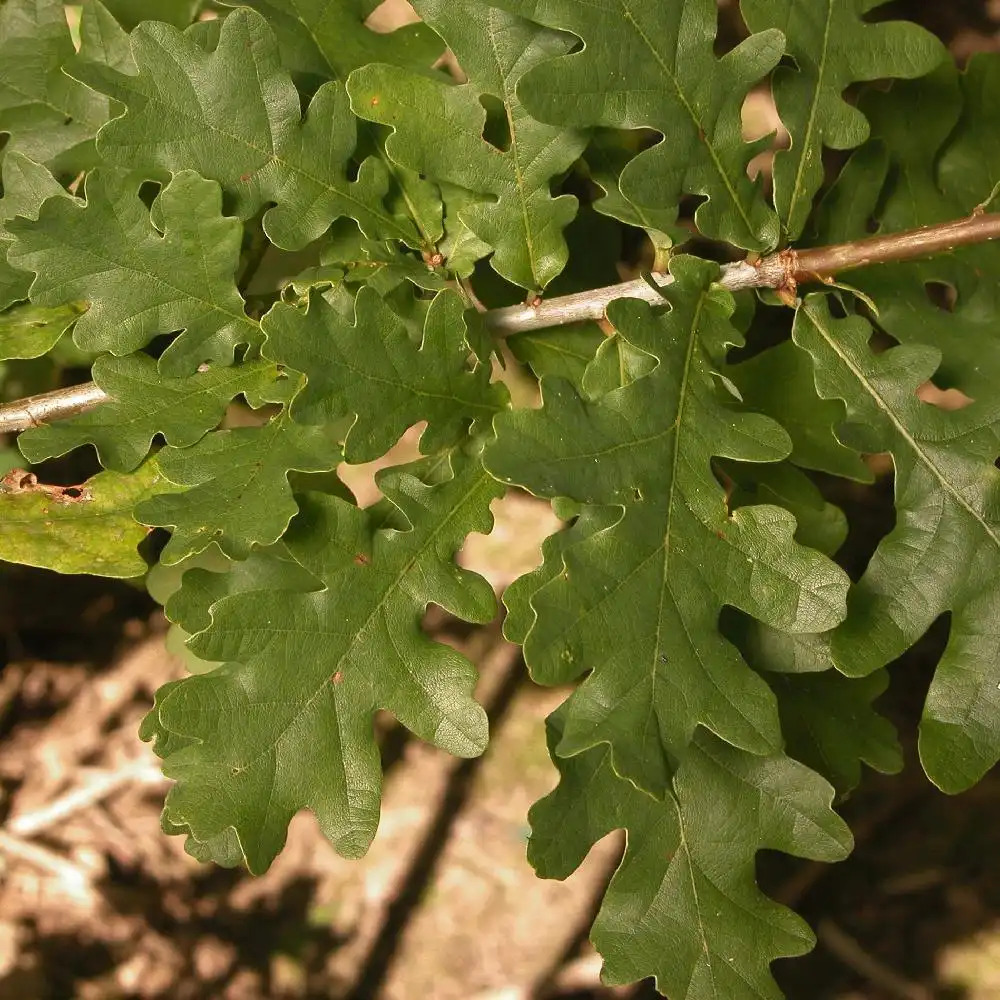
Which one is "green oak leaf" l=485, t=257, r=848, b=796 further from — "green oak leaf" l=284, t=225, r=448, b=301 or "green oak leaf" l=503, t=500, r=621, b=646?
"green oak leaf" l=284, t=225, r=448, b=301

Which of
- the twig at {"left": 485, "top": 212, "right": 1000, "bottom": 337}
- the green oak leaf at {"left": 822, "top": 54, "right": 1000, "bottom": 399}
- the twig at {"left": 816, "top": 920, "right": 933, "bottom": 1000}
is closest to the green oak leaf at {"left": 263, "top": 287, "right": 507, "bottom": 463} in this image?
the twig at {"left": 485, "top": 212, "right": 1000, "bottom": 337}

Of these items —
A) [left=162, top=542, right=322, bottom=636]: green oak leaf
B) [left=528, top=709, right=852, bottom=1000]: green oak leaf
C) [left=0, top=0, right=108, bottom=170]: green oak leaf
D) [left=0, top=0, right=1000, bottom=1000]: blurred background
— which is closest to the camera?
[left=528, top=709, right=852, bottom=1000]: green oak leaf

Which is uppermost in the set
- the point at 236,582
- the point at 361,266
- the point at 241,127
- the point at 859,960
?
the point at 241,127

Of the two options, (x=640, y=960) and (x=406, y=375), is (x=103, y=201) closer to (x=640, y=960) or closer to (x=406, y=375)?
(x=406, y=375)

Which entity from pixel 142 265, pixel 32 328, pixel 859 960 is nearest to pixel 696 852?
pixel 142 265

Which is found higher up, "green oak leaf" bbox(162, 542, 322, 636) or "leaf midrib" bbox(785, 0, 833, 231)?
"leaf midrib" bbox(785, 0, 833, 231)

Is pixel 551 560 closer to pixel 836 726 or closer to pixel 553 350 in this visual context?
pixel 553 350

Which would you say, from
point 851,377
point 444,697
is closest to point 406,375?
point 444,697

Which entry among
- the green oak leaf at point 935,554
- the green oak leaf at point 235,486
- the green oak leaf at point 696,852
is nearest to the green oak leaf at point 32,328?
the green oak leaf at point 235,486
